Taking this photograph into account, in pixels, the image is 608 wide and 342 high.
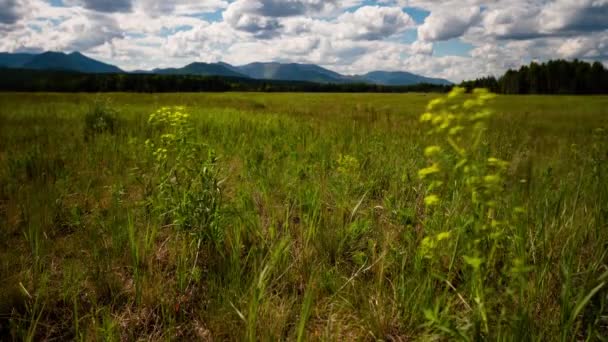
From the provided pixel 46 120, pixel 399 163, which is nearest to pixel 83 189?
pixel 399 163

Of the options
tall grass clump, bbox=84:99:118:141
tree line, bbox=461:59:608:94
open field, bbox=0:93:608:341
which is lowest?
open field, bbox=0:93:608:341

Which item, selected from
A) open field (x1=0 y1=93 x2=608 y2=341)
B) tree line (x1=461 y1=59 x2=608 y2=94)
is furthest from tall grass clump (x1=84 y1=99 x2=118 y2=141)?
tree line (x1=461 y1=59 x2=608 y2=94)

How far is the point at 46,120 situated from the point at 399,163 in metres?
11.5

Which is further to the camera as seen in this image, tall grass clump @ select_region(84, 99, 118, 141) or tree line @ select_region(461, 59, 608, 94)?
tree line @ select_region(461, 59, 608, 94)

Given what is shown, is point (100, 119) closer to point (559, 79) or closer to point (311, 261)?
point (311, 261)

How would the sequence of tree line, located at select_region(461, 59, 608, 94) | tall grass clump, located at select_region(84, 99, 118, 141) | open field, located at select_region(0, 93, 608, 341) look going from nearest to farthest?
1. open field, located at select_region(0, 93, 608, 341)
2. tall grass clump, located at select_region(84, 99, 118, 141)
3. tree line, located at select_region(461, 59, 608, 94)

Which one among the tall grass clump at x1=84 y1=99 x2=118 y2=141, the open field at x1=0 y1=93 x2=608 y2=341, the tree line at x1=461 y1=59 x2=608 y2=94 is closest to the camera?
the open field at x1=0 y1=93 x2=608 y2=341

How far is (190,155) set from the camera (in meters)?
3.10

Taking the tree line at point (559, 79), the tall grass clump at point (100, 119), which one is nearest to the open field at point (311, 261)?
the tall grass clump at point (100, 119)

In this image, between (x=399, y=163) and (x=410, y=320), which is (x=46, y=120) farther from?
(x=410, y=320)

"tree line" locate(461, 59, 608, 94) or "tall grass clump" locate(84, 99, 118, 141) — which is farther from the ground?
"tree line" locate(461, 59, 608, 94)

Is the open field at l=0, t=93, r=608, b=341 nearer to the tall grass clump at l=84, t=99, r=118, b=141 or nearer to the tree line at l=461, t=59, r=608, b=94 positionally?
the tall grass clump at l=84, t=99, r=118, b=141

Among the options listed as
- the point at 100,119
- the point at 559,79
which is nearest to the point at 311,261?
the point at 100,119

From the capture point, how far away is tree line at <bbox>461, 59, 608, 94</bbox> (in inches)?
2906
